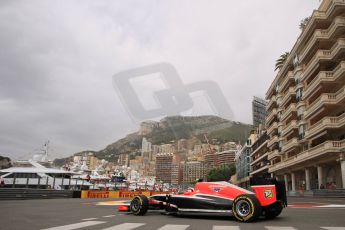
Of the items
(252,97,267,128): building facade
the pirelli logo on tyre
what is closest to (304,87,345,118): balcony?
the pirelli logo on tyre

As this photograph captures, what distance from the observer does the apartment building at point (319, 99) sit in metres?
37.2

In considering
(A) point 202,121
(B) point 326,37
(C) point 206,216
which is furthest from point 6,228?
(B) point 326,37

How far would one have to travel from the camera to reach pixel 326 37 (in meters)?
39.5

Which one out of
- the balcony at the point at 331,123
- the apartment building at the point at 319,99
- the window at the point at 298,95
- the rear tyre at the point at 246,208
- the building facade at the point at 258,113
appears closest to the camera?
the rear tyre at the point at 246,208

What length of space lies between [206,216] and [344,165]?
1188 inches

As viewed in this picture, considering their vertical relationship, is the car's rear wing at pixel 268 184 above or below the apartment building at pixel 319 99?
below

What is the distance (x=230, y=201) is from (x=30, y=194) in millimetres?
20136

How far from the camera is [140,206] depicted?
33.9 feet

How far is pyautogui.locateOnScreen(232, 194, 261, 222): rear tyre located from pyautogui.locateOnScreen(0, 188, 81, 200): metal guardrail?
755 inches

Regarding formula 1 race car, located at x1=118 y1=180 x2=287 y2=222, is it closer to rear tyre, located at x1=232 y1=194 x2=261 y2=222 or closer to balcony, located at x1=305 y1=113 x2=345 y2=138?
rear tyre, located at x1=232 y1=194 x2=261 y2=222

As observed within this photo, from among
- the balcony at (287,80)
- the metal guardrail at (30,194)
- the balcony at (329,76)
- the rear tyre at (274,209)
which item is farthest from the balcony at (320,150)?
the rear tyre at (274,209)

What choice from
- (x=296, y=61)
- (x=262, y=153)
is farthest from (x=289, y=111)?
(x=262, y=153)

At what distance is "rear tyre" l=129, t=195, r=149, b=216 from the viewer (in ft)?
33.8

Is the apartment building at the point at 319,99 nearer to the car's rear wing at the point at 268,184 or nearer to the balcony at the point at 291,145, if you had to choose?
the balcony at the point at 291,145
